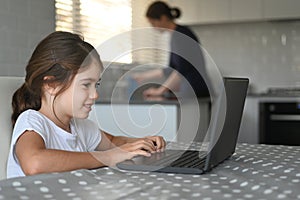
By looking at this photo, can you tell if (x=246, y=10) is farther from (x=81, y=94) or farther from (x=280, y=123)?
(x=81, y=94)

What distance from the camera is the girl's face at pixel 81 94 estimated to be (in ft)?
4.52

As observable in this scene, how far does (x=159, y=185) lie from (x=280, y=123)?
3019 millimetres

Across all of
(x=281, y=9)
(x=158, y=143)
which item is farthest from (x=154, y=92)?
(x=158, y=143)

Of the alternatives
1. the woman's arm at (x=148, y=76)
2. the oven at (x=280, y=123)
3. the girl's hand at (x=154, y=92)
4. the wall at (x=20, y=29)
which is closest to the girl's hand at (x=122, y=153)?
the wall at (x=20, y=29)

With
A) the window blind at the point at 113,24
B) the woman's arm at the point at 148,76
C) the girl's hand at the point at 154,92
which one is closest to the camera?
the window blind at the point at 113,24

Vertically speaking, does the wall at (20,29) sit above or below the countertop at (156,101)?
above

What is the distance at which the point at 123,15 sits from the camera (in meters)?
4.04

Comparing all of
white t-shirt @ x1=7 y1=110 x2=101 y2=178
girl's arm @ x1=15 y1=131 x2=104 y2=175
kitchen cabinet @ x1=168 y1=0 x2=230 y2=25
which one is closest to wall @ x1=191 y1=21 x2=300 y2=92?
kitchen cabinet @ x1=168 y1=0 x2=230 y2=25

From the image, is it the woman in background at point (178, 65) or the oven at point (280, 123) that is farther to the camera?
the oven at point (280, 123)

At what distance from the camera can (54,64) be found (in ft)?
4.50

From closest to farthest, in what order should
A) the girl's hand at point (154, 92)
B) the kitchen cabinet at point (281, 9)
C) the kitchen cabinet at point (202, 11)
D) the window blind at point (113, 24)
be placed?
the window blind at point (113, 24), the girl's hand at point (154, 92), the kitchen cabinet at point (281, 9), the kitchen cabinet at point (202, 11)

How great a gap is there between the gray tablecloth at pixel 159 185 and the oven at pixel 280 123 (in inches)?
104

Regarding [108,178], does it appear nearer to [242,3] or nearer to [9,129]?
[9,129]

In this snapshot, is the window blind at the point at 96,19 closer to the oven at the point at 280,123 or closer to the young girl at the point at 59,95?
the oven at the point at 280,123
